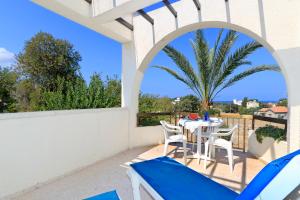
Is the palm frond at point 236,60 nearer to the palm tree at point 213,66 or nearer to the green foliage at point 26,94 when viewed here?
the palm tree at point 213,66

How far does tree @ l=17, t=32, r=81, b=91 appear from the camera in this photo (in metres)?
9.77

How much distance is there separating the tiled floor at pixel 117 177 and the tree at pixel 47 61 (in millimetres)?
6553

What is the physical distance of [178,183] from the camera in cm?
208

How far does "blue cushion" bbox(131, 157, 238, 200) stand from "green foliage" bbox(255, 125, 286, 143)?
2765mm

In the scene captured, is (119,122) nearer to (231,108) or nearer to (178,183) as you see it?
(178,183)

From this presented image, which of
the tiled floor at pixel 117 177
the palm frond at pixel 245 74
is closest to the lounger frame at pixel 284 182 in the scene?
the tiled floor at pixel 117 177

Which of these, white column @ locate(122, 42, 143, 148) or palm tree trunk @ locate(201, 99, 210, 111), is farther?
palm tree trunk @ locate(201, 99, 210, 111)

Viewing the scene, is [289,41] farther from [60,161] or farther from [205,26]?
[60,161]

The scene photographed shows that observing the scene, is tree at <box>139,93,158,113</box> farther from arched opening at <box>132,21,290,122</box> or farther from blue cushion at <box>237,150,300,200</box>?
blue cushion at <box>237,150,300,200</box>

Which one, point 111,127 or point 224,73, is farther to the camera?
point 224,73

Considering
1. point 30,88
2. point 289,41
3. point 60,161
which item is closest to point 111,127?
point 60,161

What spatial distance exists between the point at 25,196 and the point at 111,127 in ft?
7.69

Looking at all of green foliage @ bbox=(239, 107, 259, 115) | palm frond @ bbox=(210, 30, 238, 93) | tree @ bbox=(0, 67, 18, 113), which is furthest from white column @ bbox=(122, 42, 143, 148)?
tree @ bbox=(0, 67, 18, 113)

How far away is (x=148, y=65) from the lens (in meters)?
5.86
